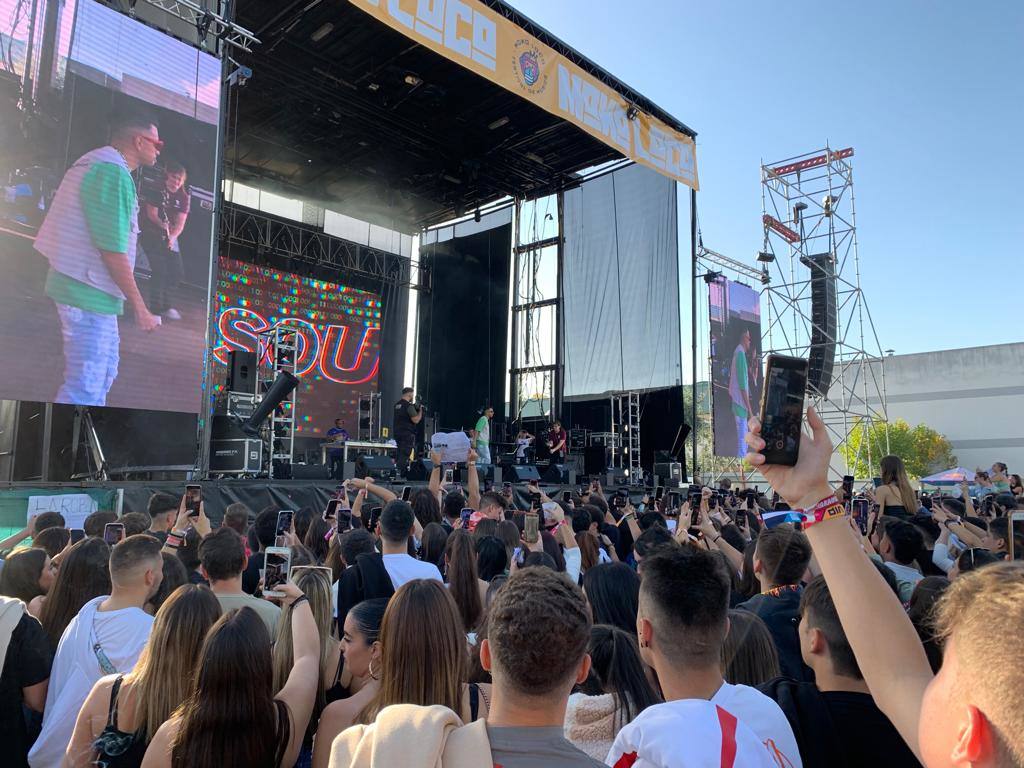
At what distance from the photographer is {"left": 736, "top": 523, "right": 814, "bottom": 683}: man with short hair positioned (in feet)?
8.10

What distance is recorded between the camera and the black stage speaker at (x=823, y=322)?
17984 mm

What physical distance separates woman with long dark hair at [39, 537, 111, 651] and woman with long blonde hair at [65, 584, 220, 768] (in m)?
0.87

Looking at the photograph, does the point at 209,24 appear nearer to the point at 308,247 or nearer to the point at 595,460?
the point at 308,247

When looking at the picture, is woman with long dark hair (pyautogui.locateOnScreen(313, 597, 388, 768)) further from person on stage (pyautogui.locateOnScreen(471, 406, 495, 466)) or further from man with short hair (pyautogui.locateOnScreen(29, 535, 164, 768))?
person on stage (pyautogui.locateOnScreen(471, 406, 495, 466))

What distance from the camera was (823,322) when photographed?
18359 mm

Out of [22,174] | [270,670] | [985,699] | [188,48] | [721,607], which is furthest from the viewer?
[188,48]

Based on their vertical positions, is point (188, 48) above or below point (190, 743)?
above

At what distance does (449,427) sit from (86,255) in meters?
12.2

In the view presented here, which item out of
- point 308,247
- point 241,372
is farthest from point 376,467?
point 308,247

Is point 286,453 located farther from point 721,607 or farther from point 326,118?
point 721,607

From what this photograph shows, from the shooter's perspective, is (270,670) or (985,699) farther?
(270,670)

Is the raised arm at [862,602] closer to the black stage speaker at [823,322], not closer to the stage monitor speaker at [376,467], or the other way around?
the stage monitor speaker at [376,467]

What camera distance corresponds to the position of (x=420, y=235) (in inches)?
787

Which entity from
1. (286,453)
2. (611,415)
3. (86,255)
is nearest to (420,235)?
(611,415)
